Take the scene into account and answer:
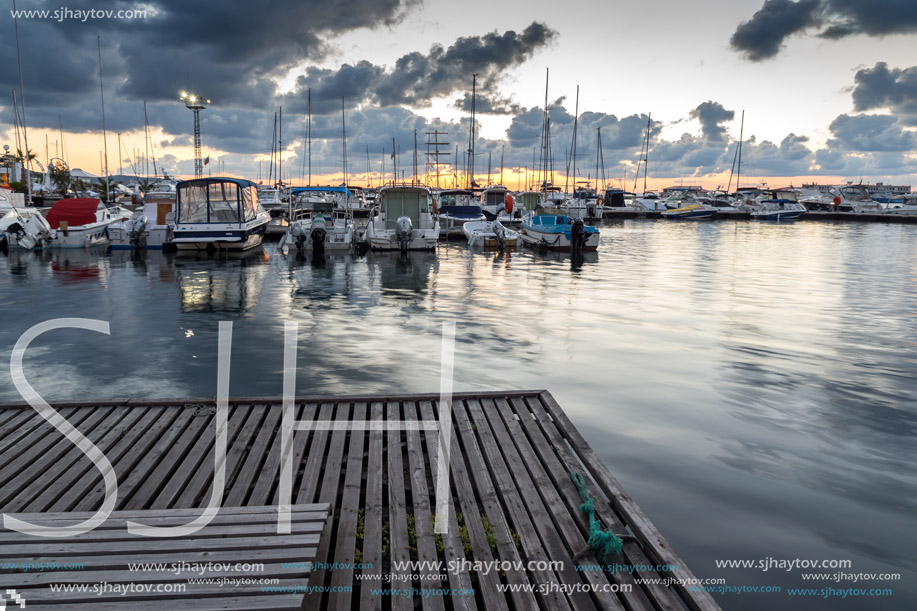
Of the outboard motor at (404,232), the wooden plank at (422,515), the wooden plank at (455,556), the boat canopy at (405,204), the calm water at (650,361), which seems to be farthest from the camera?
the boat canopy at (405,204)

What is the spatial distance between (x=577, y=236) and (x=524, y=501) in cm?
2689

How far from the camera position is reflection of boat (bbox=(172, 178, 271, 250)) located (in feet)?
85.0

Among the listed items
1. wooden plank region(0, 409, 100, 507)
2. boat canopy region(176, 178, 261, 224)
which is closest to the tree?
boat canopy region(176, 178, 261, 224)

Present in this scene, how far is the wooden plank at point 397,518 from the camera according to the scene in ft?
11.5

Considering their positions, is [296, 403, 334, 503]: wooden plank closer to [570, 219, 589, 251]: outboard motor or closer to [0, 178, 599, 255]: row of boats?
[0, 178, 599, 255]: row of boats

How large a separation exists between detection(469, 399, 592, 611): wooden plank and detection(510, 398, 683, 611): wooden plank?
0.70 ft

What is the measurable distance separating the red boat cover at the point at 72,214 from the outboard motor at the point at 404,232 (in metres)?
16.6

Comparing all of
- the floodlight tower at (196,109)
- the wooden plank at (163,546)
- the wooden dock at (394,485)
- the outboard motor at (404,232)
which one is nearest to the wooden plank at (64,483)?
the wooden dock at (394,485)

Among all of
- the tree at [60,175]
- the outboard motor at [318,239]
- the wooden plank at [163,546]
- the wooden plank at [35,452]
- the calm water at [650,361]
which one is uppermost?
the tree at [60,175]

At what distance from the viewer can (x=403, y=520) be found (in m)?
4.12

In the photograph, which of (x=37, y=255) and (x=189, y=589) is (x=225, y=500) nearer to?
(x=189, y=589)

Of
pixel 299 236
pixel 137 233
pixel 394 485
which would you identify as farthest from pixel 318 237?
pixel 394 485

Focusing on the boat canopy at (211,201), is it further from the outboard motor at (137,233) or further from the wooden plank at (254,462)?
the wooden plank at (254,462)

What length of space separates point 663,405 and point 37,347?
11.6m
